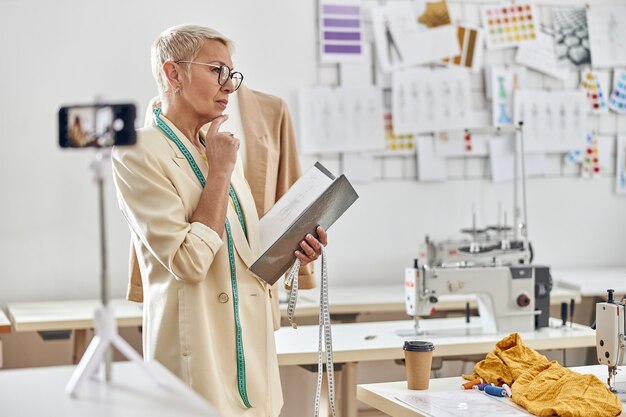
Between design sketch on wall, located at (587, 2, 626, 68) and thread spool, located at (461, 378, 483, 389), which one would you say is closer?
thread spool, located at (461, 378, 483, 389)

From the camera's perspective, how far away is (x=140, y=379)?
1355 millimetres

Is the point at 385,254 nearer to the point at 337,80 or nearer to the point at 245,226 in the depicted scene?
the point at 337,80

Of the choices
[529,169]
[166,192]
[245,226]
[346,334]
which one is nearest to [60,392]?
[166,192]

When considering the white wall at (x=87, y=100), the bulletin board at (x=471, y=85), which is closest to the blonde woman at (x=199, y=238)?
the white wall at (x=87, y=100)

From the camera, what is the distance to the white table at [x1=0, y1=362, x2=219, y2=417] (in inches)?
46.4

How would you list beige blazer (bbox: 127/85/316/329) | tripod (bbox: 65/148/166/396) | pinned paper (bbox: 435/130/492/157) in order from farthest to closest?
pinned paper (bbox: 435/130/492/157), beige blazer (bbox: 127/85/316/329), tripod (bbox: 65/148/166/396)

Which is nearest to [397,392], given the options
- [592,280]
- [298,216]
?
[298,216]

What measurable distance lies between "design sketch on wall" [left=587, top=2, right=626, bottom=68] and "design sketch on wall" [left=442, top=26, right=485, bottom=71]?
2.34 ft

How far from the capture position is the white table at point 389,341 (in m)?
3.04

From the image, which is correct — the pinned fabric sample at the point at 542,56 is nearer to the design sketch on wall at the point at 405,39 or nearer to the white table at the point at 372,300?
the design sketch on wall at the point at 405,39

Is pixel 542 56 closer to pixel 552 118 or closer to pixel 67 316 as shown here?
pixel 552 118

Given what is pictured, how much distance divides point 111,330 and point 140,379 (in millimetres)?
100

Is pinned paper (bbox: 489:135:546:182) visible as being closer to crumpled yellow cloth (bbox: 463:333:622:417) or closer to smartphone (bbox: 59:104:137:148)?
crumpled yellow cloth (bbox: 463:333:622:417)

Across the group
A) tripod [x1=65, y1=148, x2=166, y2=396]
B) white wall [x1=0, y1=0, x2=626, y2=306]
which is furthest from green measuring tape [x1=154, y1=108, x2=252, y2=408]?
white wall [x1=0, y1=0, x2=626, y2=306]
